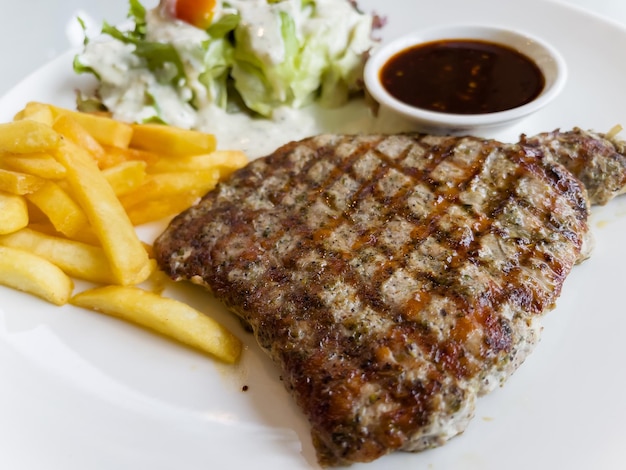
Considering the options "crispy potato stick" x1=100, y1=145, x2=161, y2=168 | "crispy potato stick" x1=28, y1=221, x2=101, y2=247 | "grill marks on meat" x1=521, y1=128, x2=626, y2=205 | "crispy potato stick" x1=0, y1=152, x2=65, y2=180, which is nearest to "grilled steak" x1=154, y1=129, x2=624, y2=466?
"grill marks on meat" x1=521, y1=128, x2=626, y2=205

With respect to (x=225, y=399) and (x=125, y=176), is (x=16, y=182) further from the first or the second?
(x=225, y=399)

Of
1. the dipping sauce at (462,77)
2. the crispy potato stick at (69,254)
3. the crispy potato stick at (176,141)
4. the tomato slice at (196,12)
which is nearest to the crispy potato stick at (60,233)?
the crispy potato stick at (69,254)

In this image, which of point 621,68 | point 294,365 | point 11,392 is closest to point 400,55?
point 621,68

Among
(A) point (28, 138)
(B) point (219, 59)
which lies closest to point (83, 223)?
(A) point (28, 138)

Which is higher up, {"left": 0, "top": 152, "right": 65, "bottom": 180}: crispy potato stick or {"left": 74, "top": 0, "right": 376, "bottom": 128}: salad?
{"left": 0, "top": 152, "right": 65, "bottom": 180}: crispy potato stick

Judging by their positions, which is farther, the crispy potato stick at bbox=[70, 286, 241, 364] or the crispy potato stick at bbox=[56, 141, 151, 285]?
the crispy potato stick at bbox=[56, 141, 151, 285]

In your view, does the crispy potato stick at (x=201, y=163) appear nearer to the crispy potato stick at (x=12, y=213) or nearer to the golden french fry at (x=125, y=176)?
the golden french fry at (x=125, y=176)

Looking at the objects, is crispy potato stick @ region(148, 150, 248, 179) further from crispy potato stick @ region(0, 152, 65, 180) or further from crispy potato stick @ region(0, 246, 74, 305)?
crispy potato stick @ region(0, 246, 74, 305)
